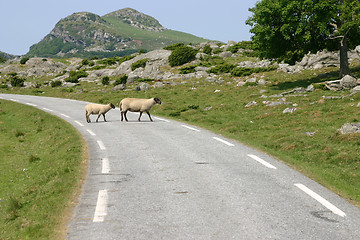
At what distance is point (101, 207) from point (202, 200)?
89.9 inches

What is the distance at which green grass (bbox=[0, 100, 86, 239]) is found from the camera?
597 centimetres

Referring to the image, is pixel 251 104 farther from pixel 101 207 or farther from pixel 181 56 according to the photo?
pixel 181 56

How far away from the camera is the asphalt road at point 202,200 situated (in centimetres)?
547

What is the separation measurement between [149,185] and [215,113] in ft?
58.8

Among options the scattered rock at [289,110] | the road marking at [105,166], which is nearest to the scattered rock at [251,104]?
the scattered rock at [289,110]

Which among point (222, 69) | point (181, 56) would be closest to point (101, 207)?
point (222, 69)

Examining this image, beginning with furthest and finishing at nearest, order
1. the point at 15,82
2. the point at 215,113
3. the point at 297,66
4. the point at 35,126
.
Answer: the point at 15,82, the point at 297,66, the point at 215,113, the point at 35,126

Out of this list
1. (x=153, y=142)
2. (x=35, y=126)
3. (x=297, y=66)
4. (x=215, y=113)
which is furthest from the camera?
(x=297, y=66)

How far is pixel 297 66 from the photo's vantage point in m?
43.7

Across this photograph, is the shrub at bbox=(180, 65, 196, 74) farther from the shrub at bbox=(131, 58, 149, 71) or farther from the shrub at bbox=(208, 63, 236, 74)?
the shrub at bbox=(131, 58, 149, 71)

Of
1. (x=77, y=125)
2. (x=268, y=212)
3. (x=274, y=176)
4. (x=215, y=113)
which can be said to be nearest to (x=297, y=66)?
(x=215, y=113)

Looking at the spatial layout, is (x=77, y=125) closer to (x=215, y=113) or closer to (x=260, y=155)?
(x=215, y=113)

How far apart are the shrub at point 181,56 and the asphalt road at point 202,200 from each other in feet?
168

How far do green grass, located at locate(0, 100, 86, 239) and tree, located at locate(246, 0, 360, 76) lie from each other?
2143 centimetres
